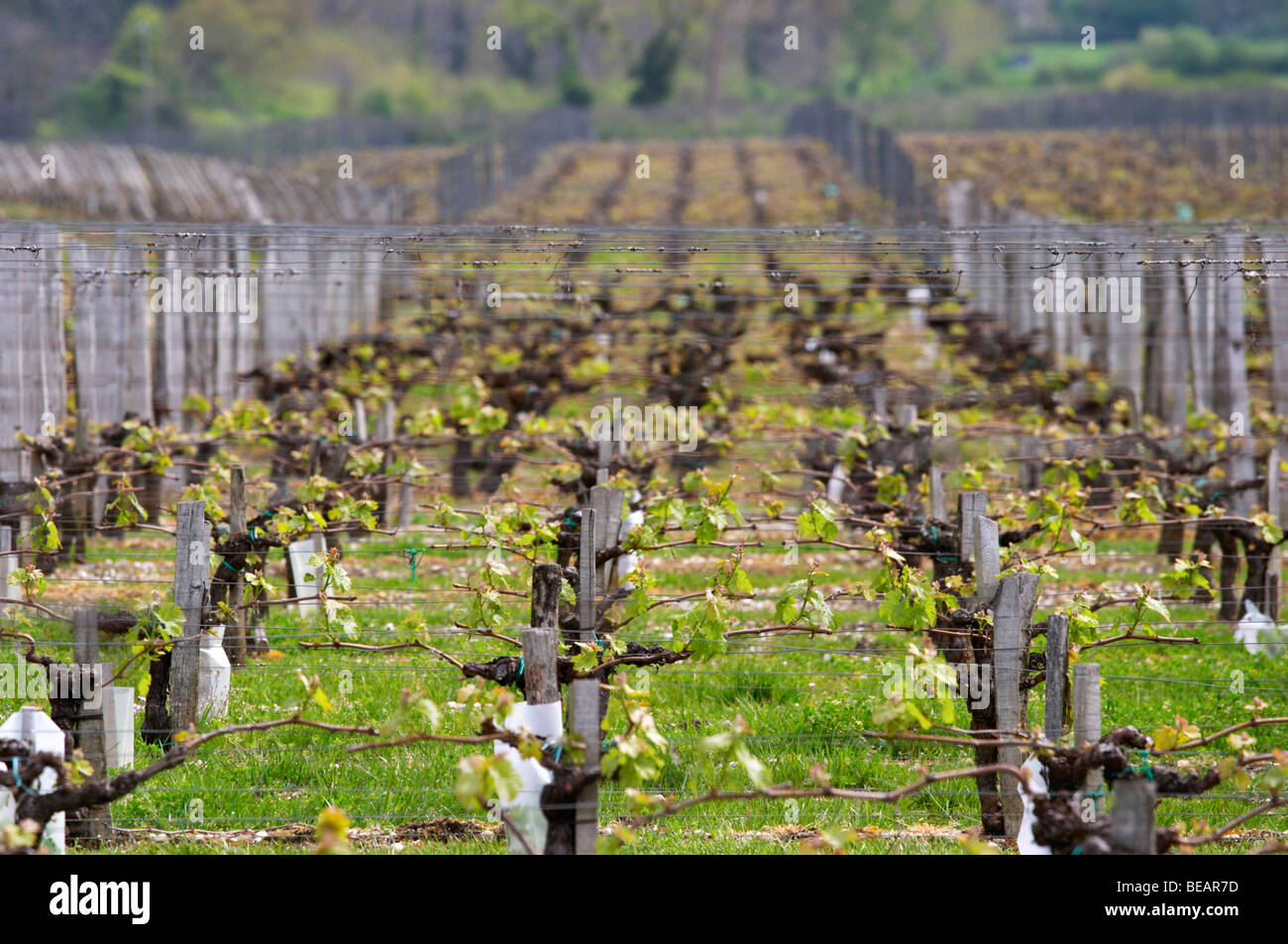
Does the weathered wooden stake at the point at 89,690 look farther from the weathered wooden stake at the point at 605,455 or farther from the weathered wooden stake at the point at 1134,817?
the weathered wooden stake at the point at 605,455

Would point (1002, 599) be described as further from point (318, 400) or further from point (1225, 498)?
point (318, 400)

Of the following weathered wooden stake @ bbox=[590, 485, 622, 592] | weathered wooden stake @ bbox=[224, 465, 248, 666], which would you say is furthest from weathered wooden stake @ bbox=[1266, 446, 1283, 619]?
weathered wooden stake @ bbox=[224, 465, 248, 666]

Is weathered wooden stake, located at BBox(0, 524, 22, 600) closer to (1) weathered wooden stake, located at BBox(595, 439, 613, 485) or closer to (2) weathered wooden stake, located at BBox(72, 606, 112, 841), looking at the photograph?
(2) weathered wooden stake, located at BBox(72, 606, 112, 841)

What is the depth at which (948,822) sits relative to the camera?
21.0 ft

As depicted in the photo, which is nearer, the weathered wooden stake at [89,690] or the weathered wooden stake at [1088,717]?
the weathered wooden stake at [1088,717]

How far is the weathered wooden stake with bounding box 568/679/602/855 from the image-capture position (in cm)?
464

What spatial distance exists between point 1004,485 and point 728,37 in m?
93.9

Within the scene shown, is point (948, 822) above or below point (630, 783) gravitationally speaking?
below

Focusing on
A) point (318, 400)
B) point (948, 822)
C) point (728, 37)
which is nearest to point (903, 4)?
point (728, 37)

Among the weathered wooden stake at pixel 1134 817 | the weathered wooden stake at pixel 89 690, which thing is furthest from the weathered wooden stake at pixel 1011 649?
the weathered wooden stake at pixel 89 690

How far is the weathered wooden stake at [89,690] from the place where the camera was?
5.18 metres

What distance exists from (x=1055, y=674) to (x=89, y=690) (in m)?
3.54

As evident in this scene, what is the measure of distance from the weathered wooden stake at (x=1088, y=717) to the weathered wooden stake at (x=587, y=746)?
5.34ft

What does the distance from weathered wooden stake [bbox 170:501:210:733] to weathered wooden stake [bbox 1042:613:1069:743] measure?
3792 mm
